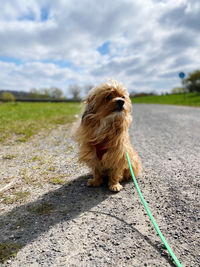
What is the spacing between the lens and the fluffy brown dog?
3225 mm

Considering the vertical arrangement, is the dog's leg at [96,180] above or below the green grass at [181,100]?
below

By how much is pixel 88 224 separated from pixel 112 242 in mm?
412

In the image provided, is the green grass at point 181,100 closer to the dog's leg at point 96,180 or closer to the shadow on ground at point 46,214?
the dog's leg at point 96,180

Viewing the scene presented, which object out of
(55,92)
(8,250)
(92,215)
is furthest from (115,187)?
(55,92)

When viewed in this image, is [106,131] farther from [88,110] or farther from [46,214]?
[46,214]

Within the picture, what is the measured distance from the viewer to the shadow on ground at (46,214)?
7.39 feet

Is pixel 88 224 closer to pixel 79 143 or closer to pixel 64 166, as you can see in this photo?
pixel 79 143

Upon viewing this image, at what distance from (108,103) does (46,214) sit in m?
1.75

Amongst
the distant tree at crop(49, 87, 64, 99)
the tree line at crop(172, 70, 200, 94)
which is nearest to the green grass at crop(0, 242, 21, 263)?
the tree line at crop(172, 70, 200, 94)

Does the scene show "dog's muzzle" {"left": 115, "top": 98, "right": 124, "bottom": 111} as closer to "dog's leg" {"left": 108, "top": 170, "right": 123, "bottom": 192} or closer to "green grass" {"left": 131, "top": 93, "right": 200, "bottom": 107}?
"dog's leg" {"left": 108, "top": 170, "right": 123, "bottom": 192}

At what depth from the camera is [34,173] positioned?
406 cm

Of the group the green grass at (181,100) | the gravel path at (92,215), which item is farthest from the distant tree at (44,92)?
the gravel path at (92,215)

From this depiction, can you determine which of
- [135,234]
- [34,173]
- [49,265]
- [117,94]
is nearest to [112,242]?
[135,234]

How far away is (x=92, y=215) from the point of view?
2770mm
